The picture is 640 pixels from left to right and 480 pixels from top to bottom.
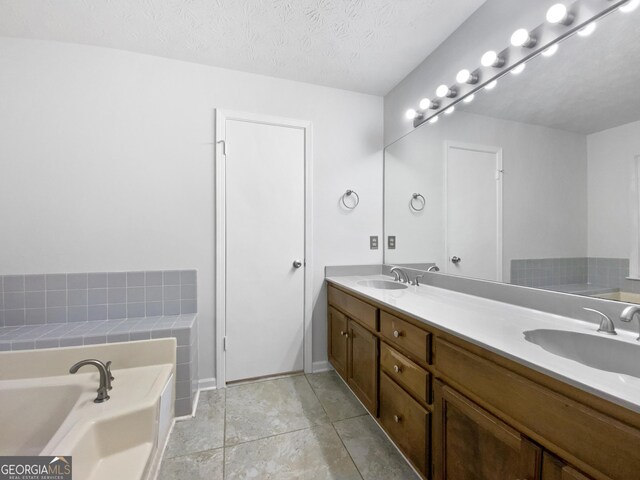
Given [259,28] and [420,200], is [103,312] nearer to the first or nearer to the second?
[259,28]

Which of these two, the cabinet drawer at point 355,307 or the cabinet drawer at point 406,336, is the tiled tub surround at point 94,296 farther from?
the cabinet drawer at point 406,336

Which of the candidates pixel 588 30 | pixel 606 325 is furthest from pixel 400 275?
pixel 588 30

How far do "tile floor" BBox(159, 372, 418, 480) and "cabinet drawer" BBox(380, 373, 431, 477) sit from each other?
0.59 ft

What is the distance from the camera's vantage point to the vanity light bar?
1.07 meters

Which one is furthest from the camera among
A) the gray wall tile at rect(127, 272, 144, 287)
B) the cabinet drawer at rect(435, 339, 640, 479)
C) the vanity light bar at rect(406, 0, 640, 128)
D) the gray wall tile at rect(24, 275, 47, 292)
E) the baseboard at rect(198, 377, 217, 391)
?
the baseboard at rect(198, 377, 217, 391)

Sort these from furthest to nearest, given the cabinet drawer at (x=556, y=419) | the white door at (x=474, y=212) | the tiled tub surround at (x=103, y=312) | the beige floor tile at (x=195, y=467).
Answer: the tiled tub surround at (x=103, y=312), the white door at (x=474, y=212), the beige floor tile at (x=195, y=467), the cabinet drawer at (x=556, y=419)

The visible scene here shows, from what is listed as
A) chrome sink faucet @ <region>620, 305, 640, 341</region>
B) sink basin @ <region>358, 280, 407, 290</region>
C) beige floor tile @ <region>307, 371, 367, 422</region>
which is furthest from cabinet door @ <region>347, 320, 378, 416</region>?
chrome sink faucet @ <region>620, 305, 640, 341</region>

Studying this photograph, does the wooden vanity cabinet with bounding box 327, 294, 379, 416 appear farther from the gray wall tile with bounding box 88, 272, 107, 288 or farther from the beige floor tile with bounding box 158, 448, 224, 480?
the gray wall tile with bounding box 88, 272, 107, 288

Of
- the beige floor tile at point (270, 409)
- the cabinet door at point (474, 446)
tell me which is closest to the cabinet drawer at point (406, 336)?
the cabinet door at point (474, 446)

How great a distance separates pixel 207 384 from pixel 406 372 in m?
1.56

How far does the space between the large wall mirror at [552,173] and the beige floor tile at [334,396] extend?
1129mm

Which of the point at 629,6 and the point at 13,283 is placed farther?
the point at 13,283

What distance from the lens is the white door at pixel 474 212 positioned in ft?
5.08

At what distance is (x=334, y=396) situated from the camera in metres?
1.97
